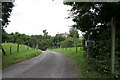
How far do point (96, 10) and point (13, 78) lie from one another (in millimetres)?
6450

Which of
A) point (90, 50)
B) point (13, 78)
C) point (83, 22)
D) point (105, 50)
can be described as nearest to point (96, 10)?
point (83, 22)

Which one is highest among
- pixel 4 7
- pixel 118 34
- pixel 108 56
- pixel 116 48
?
pixel 4 7

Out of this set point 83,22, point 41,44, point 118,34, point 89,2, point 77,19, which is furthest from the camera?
point 41,44

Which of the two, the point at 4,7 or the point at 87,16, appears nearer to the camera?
the point at 87,16

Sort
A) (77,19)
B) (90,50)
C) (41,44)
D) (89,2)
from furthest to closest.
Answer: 1. (41,44)
2. (77,19)
3. (90,50)
4. (89,2)

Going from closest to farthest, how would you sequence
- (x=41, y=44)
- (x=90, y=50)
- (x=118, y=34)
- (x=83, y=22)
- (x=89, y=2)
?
(x=89, y=2)
(x=118, y=34)
(x=90, y=50)
(x=83, y=22)
(x=41, y=44)

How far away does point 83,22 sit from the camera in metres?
7.53

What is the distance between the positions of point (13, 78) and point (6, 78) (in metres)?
0.35

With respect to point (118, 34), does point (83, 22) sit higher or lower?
higher

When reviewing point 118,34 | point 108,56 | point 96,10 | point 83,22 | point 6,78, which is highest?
point 96,10

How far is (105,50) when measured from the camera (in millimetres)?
4859

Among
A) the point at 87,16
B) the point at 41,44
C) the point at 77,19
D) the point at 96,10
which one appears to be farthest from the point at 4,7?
the point at 41,44

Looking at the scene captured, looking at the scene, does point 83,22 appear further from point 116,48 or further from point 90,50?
point 116,48

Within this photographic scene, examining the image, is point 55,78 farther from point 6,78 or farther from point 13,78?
point 6,78
